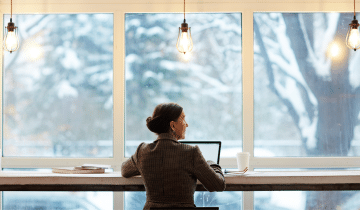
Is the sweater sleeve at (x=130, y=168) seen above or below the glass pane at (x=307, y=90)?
below

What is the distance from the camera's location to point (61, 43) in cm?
319

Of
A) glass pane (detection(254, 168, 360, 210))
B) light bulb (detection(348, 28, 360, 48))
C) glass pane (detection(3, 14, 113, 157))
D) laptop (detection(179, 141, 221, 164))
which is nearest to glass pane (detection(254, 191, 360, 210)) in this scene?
glass pane (detection(254, 168, 360, 210))

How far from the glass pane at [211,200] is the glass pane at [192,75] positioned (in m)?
0.39

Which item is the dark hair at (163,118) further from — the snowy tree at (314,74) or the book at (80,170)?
the snowy tree at (314,74)

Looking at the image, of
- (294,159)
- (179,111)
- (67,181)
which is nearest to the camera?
(179,111)

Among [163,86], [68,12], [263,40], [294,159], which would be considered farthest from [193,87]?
[68,12]

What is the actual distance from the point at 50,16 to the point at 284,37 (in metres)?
2.11

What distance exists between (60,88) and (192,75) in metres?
1.19

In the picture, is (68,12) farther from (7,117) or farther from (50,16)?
(7,117)

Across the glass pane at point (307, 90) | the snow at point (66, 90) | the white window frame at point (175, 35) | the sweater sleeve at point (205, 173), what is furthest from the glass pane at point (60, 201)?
the sweater sleeve at point (205, 173)

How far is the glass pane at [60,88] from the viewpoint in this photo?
10.4ft

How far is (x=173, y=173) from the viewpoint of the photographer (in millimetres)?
1698

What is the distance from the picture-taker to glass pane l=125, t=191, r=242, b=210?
320 centimetres

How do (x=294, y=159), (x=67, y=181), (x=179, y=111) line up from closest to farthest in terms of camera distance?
(x=179, y=111), (x=67, y=181), (x=294, y=159)
